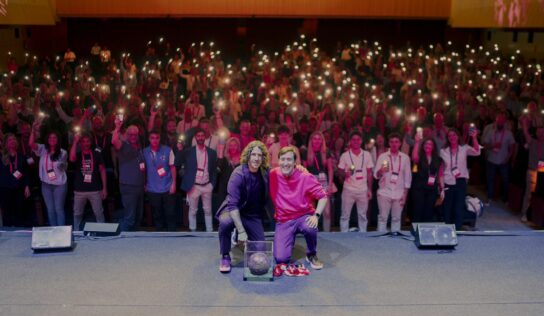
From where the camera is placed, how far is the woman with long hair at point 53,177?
6.63 metres

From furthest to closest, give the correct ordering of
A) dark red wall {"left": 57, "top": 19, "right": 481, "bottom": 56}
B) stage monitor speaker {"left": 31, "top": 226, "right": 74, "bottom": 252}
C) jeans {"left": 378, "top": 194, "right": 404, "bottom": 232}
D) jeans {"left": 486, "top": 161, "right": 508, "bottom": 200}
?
Answer: dark red wall {"left": 57, "top": 19, "right": 481, "bottom": 56} → jeans {"left": 486, "top": 161, "right": 508, "bottom": 200} → jeans {"left": 378, "top": 194, "right": 404, "bottom": 232} → stage monitor speaker {"left": 31, "top": 226, "right": 74, "bottom": 252}

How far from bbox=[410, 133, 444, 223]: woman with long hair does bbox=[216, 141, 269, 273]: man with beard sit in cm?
259

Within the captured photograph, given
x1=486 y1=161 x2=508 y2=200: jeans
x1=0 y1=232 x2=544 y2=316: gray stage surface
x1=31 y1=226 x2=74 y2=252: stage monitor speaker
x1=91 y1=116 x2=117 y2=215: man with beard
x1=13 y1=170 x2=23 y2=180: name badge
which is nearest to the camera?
x1=0 y1=232 x2=544 y2=316: gray stage surface

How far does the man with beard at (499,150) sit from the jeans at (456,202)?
1.62m

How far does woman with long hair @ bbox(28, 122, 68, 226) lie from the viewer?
6629mm

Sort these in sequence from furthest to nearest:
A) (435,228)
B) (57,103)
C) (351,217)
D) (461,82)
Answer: (461,82)
(57,103)
(351,217)
(435,228)

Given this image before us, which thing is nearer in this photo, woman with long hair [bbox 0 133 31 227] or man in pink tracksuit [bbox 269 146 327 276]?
man in pink tracksuit [bbox 269 146 327 276]

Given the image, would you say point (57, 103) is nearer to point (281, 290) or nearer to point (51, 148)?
point (51, 148)

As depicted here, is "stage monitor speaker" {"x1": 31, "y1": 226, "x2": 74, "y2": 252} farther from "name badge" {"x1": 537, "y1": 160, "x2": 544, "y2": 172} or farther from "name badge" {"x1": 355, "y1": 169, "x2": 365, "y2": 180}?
"name badge" {"x1": 537, "y1": 160, "x2": 544, "y2": 172}

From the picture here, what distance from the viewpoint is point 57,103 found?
948 centimetres

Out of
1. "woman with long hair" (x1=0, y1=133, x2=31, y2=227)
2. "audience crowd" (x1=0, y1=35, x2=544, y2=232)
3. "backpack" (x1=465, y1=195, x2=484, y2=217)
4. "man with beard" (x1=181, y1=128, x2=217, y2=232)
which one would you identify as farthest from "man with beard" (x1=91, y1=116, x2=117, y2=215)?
"backpack" (x1=465, y1=195, x2=484, y2=217)

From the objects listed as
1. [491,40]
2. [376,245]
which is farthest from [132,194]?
[491,40]

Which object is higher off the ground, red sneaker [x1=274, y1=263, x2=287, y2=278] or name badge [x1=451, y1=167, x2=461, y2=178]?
name badge [x1=451, y1=167, x2=461, y2=178]

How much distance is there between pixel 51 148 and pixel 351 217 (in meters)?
3.47
